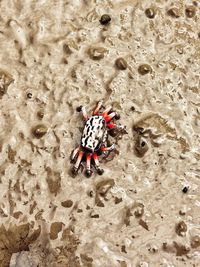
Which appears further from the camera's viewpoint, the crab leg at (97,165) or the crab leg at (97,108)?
the crab leg at (97,108)

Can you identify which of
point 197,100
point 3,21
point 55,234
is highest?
point 3,21

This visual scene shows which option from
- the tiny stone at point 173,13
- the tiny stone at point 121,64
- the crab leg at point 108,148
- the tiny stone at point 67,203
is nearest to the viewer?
the tiny stone at point 67,203

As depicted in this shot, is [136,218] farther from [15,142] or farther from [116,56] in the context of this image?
[116,56]

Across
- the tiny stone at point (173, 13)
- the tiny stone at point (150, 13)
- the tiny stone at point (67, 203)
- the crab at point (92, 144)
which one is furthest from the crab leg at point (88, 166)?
the tiny stone at point (173, 13)

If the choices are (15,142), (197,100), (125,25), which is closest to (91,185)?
(15,142)

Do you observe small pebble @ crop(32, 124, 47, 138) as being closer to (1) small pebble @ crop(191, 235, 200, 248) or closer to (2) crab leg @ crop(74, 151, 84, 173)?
(2) crab leg @ crop(74, 151, 84, 173)

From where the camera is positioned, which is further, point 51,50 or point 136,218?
point 51,50

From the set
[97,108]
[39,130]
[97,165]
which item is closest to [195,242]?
[97,165]

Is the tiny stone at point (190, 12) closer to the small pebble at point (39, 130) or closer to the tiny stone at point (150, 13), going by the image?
the tiny stone at point (150, 13)
